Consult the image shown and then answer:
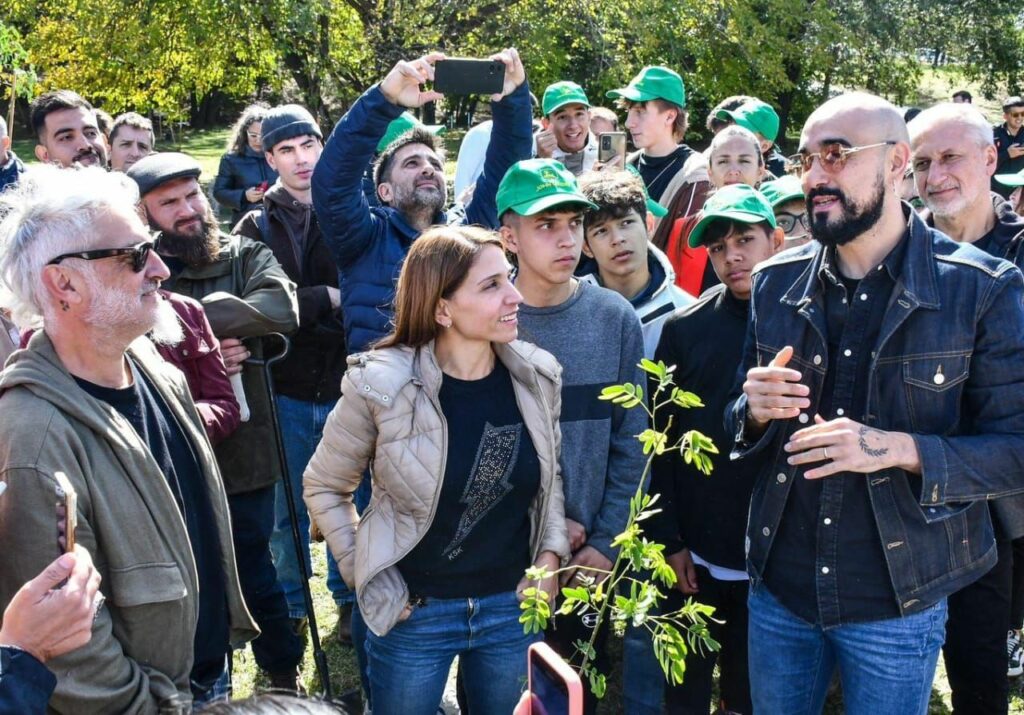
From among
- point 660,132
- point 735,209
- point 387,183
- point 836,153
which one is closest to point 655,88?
point 660,132

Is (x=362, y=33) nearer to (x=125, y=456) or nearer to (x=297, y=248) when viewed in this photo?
(x=297, y=248)

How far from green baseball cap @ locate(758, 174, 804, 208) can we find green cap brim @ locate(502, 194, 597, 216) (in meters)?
1.27

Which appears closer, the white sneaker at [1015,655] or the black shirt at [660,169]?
the white sneaker at [1015,655]

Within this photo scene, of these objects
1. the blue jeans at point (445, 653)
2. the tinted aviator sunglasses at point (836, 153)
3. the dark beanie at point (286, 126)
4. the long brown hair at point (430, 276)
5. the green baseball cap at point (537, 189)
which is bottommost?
the blue jeans at point (445, 653)

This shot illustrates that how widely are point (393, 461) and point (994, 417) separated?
1.59 meters

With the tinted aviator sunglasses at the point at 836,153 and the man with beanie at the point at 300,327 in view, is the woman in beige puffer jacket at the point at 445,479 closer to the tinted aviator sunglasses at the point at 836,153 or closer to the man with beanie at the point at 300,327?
the tinted aviator sunglasses at the point at 836,153

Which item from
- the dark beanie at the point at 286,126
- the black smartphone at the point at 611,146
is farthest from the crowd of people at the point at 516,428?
the dark beanie at the point at 286,126

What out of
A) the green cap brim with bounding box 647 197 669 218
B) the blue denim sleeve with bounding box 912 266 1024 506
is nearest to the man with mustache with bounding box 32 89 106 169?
the green cap brim with bounding box 647 197 669 218

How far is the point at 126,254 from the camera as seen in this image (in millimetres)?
2643

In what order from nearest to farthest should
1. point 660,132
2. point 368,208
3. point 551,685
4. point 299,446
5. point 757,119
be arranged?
point 551,685 → point 368,208 → point 299,446 → point 660,132 → point 757,119

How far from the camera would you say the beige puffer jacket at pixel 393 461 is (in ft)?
9.69

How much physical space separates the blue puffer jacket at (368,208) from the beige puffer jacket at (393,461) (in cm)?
94

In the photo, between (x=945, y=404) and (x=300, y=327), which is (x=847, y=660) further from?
(x=300, y=327)

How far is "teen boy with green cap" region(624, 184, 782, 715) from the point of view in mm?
Answer: 3551
